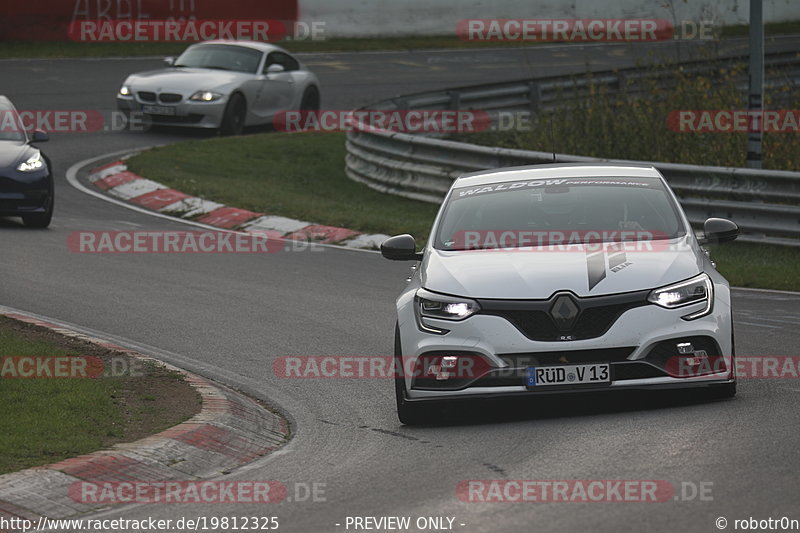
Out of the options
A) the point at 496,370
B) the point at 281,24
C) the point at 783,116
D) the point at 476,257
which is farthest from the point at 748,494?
the point at 281,24

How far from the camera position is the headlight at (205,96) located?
84.8ft

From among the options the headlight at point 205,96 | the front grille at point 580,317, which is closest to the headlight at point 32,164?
the headlight at point 205,96

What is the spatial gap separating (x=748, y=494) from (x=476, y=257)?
288 centimetres

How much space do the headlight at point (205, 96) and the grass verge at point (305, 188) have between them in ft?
2.65

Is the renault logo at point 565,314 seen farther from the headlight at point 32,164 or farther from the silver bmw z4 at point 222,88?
the silver bmw z4 at point 222,88

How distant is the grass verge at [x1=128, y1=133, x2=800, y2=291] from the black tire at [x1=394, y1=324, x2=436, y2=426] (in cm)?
643

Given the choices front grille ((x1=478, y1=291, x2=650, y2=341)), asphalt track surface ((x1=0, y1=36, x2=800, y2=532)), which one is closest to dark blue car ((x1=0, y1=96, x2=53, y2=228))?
asphalt track surface ((x1=0, y1=36, x2=800, y2=532))

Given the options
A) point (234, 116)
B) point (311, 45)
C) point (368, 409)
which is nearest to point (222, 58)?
point (234, 116)

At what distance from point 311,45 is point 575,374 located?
33.7m

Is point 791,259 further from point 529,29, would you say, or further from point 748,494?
point 529,29

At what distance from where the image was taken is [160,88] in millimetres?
25672

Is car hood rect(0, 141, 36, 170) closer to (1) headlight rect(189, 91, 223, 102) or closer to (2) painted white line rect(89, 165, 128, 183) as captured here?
(2) painted white line rect(89, 165, 128, 183)

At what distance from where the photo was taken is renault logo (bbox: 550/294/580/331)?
26.5 ft

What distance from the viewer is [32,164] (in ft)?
57.0
